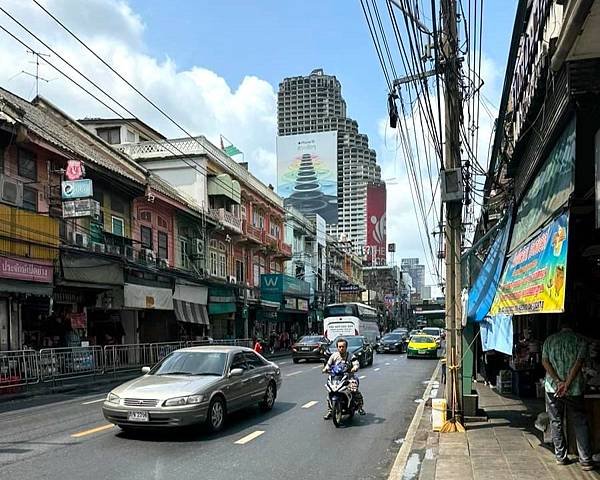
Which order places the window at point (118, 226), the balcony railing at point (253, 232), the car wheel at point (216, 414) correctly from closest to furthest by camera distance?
the car wheel at point (216, 414), the window at point (118, 226), the balcony railing at point (253, 232)

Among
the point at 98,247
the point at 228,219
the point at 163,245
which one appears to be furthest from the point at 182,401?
the point at 228,219

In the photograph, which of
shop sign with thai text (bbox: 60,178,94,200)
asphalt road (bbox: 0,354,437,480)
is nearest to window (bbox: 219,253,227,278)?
shop sign with thai text (bbox: 60,178,94,200)

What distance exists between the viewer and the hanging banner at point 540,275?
612 cm

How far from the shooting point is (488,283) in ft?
35.3

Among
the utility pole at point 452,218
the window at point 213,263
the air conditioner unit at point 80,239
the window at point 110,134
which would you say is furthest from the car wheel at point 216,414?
the window at point 110,134

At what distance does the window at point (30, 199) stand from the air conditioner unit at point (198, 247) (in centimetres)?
1350

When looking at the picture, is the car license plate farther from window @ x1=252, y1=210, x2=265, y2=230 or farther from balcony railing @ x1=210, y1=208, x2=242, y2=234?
window @ x1=252, y1=210, x2=265, y2=230

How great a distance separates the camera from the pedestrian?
23.7 feet

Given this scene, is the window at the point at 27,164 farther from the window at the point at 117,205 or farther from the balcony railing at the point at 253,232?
the balcony railing at the point at 253,232

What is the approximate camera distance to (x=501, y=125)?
36.5 feet

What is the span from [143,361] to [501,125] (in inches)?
678

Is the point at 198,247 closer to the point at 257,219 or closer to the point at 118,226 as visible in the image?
the point at 118,226

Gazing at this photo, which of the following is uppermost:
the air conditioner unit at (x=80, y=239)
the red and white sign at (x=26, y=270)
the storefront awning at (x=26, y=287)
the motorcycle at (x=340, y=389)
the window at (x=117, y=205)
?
the window at (x=117, y=205)

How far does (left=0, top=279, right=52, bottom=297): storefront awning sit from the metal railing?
203 cm
